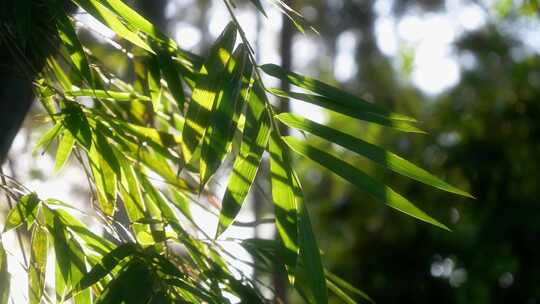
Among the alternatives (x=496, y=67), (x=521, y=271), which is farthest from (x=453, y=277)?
(x=496, y=67)

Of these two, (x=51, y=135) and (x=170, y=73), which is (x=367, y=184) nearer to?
(x=170, y=73)

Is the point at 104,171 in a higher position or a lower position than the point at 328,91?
lower

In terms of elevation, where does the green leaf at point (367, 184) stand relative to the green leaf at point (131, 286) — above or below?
above

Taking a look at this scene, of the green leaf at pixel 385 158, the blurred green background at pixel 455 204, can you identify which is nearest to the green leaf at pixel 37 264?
the green leaf at pixel 385 158

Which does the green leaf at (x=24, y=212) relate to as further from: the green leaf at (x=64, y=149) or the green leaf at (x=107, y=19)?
the green leaf at (x=107, y=19)

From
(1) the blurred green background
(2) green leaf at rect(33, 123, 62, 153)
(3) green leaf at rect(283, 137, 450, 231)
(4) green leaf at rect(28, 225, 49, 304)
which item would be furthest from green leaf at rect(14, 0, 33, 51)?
(1) the blurred green background

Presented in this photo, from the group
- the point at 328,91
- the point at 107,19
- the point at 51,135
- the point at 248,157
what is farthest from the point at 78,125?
the point at 328,91
